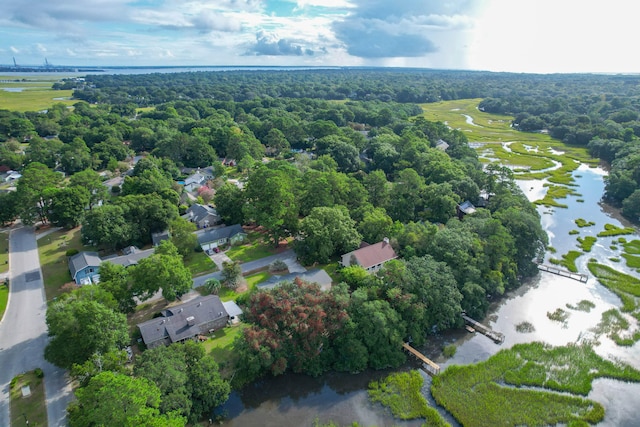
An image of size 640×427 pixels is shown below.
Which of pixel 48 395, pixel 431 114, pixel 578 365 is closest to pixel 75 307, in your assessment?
pixel 48 395

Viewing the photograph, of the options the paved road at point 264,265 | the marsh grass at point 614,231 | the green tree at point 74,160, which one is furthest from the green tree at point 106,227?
the marsh grass at point 614,231

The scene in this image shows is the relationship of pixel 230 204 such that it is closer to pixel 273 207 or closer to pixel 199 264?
pixel 273 207

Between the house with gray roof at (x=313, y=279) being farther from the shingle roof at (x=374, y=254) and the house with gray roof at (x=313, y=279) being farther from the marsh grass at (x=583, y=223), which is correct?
the marsh grass at (x=583, y=223)

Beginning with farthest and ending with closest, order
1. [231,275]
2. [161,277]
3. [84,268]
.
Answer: [84,268], [231,275], [161,277]

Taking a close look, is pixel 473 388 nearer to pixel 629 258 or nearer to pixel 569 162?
pixel 629 258

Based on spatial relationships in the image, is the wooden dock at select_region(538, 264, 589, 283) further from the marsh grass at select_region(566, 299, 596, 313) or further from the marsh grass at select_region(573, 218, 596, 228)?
the marsh grass at select_region(573, 218, 596, 228)

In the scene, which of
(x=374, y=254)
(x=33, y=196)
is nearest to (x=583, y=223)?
(x=374, y=254)
